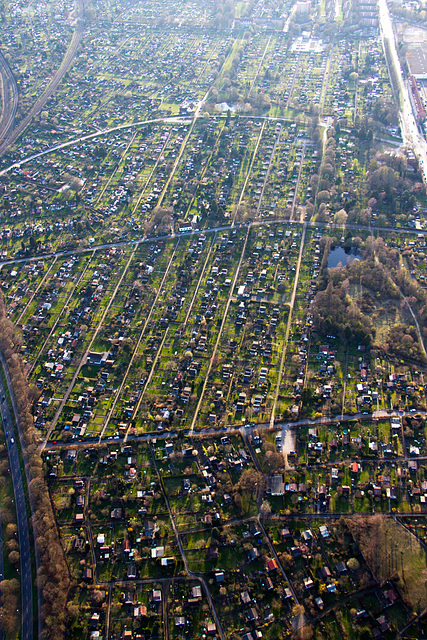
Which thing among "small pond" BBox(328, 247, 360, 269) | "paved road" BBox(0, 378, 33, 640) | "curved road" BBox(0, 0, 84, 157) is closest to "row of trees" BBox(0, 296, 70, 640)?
"paved road" BBox(0, 378, 33, 640)

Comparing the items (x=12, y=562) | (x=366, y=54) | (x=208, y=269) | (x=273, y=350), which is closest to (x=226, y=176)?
(x=208, y=269)

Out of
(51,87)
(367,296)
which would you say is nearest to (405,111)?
(367,296)

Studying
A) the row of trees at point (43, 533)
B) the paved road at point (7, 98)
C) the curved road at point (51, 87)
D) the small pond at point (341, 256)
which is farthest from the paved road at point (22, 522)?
the paved road at point (7, 98)

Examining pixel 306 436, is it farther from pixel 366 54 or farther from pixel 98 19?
pixel 98 19

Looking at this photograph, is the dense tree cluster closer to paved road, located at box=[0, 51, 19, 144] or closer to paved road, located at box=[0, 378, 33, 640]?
paved road, located at box=[0, 378, 33, 640]

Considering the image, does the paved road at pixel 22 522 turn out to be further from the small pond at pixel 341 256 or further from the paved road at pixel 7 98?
the paved road at pixel 7 98
